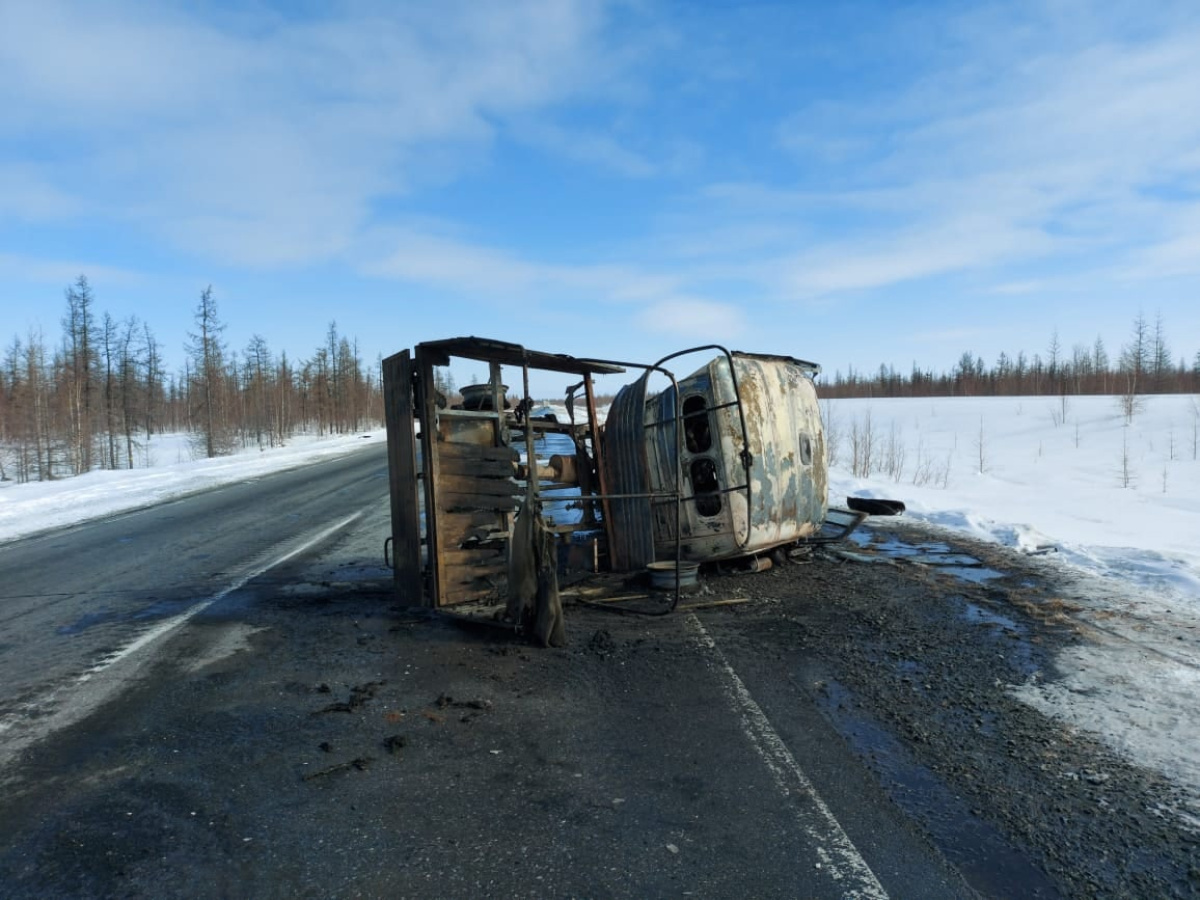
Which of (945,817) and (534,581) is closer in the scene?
(945,817)

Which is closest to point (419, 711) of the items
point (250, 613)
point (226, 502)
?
point (250, 613)

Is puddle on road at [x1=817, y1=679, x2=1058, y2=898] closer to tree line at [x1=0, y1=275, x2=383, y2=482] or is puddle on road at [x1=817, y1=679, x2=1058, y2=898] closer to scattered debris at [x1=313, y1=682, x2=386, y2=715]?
scattered debris at [x1=313, y1=682, x2=386, y2=715]

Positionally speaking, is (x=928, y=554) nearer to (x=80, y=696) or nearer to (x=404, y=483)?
(x=404, y=483)

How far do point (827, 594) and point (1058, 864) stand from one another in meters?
4.60

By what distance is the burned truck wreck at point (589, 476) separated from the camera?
670cm

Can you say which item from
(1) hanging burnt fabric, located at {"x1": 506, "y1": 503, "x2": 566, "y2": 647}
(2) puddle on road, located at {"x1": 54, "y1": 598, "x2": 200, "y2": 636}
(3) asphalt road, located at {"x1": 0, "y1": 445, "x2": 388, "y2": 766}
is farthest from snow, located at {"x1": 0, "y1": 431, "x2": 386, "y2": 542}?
(1) hanging burnt fabric, located at {"x1": 506, "y1": 503, "x2": 566, "y2": 647}

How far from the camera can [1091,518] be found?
503 inches

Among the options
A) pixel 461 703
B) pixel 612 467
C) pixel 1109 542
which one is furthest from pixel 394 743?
pixel 1109 542

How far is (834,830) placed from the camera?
10.0ft

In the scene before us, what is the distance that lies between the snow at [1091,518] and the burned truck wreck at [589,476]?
316 centimetres

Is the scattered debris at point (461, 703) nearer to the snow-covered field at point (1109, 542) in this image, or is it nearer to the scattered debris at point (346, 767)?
the scattered debris at point (346, 767)

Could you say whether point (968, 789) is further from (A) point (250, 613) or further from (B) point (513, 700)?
(A) point (250, 613)

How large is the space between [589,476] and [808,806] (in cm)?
577

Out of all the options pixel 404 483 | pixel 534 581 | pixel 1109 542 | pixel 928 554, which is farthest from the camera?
pixel 1109 542
